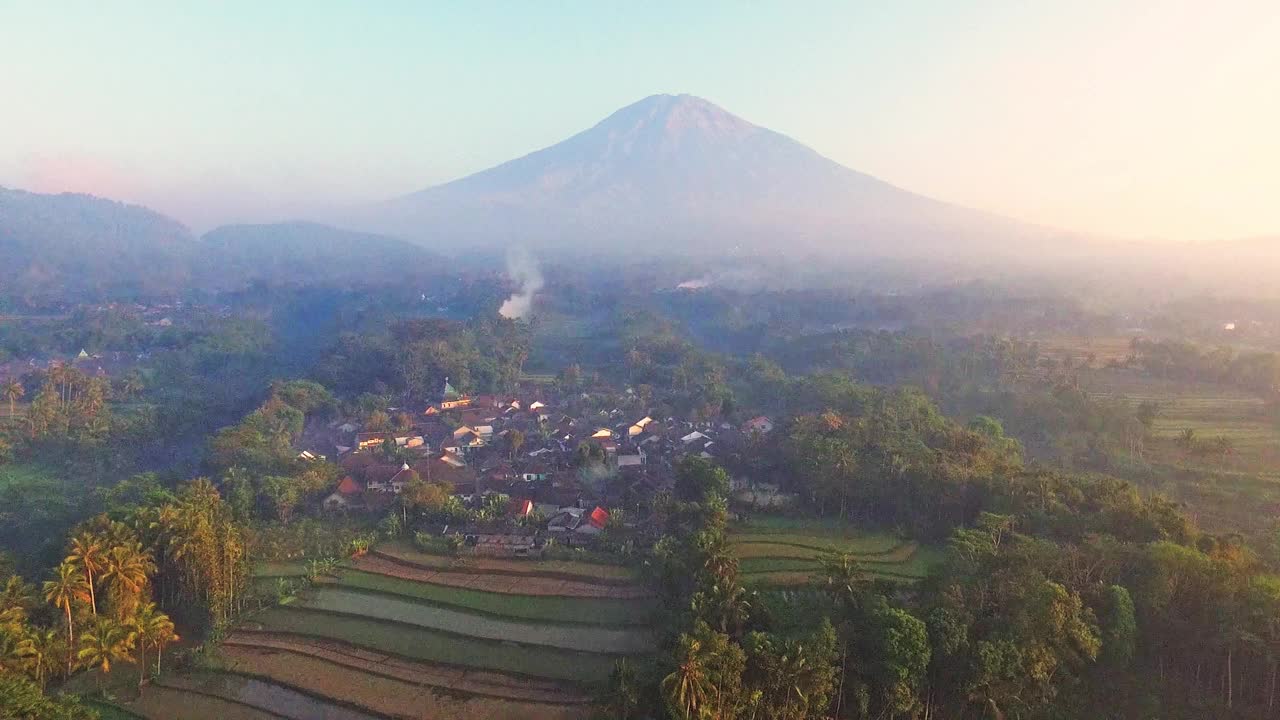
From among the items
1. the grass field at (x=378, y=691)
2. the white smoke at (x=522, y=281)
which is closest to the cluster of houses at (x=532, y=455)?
the grass field at (x=378, y=691)

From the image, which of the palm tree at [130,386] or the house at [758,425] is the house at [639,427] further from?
the palm tree at [130,386]

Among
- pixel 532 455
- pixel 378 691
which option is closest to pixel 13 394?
pixel 532 455

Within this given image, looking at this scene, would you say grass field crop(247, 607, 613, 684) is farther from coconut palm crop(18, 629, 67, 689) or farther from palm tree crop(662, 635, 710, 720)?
palm tree crop(662, 635, 710, 720)

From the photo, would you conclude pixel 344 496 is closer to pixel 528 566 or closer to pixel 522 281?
pixel 528 566

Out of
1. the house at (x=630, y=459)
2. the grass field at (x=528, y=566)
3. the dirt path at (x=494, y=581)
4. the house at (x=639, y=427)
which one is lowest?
the dirt path at (x=494, y=581)

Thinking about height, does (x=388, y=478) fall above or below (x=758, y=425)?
below

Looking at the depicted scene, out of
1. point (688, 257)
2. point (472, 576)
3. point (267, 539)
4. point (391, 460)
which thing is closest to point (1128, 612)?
point (472, 576)
